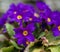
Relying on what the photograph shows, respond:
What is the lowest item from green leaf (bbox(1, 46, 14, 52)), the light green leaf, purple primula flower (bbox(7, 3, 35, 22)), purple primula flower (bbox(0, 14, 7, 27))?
the light green leaf

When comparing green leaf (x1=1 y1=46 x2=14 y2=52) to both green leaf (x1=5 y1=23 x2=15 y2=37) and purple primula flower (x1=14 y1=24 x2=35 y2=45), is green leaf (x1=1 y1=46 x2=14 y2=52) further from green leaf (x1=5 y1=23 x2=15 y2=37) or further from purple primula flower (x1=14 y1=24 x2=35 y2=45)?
green leaf (x1=5 y1=23 x2=15 y2=37)

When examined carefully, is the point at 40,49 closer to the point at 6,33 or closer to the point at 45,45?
the point at 45,45

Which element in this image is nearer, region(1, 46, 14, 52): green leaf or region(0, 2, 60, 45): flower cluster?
region(1, 46, 14, 52): green leaf

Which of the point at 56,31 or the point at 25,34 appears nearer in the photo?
the point at 25,34

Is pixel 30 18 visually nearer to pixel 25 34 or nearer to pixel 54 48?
pixel 25 34

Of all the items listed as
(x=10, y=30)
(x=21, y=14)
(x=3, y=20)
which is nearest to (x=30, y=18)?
(x=21, y=14)

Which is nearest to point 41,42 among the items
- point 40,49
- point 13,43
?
point 40,49

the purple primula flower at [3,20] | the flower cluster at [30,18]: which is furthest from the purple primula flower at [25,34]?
the purple primula flower at [3,20]

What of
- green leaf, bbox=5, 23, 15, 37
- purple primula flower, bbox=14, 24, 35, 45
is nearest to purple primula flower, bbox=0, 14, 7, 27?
green leaf, bbox=5, 23, 15, 37
